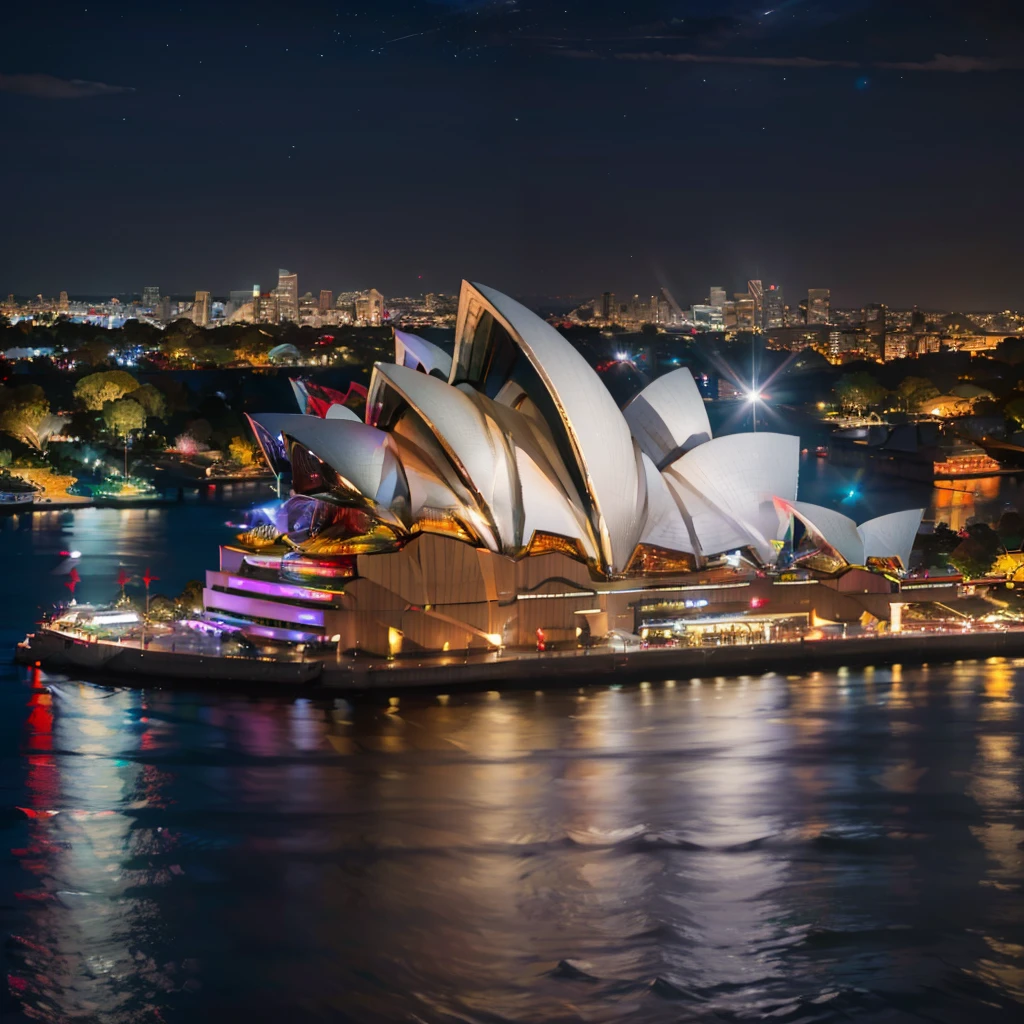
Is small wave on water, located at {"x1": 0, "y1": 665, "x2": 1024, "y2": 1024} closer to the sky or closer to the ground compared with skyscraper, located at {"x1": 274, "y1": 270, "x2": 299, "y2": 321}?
closer to the ground

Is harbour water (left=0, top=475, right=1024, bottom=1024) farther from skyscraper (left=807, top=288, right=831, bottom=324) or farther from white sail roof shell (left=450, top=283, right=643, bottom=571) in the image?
skyscraper (left=807, top=288, right=831, bottom=324)

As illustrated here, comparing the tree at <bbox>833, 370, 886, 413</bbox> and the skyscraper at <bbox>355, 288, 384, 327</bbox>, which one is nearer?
the tree at <bbox>833, 370, 886, 413</bbox>

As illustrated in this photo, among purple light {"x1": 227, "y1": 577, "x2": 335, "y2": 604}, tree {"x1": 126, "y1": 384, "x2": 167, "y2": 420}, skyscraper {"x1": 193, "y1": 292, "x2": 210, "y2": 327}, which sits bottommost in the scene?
purple light {"x1": 227, "y1": 577, "x2": 335, "y2": 604}

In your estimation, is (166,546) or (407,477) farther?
(166,546)

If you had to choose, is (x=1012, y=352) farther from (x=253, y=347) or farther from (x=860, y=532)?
(x=860, y=532)

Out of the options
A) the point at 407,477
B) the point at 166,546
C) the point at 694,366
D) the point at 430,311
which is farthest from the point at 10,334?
the point at 407,477

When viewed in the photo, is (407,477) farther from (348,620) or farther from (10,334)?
(10,334)

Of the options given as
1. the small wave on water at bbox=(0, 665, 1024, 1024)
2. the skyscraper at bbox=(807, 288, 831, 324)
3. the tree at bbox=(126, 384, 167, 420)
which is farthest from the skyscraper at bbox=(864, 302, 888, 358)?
the small wave on water at bbox=(0, 665, 1024, 1024)
